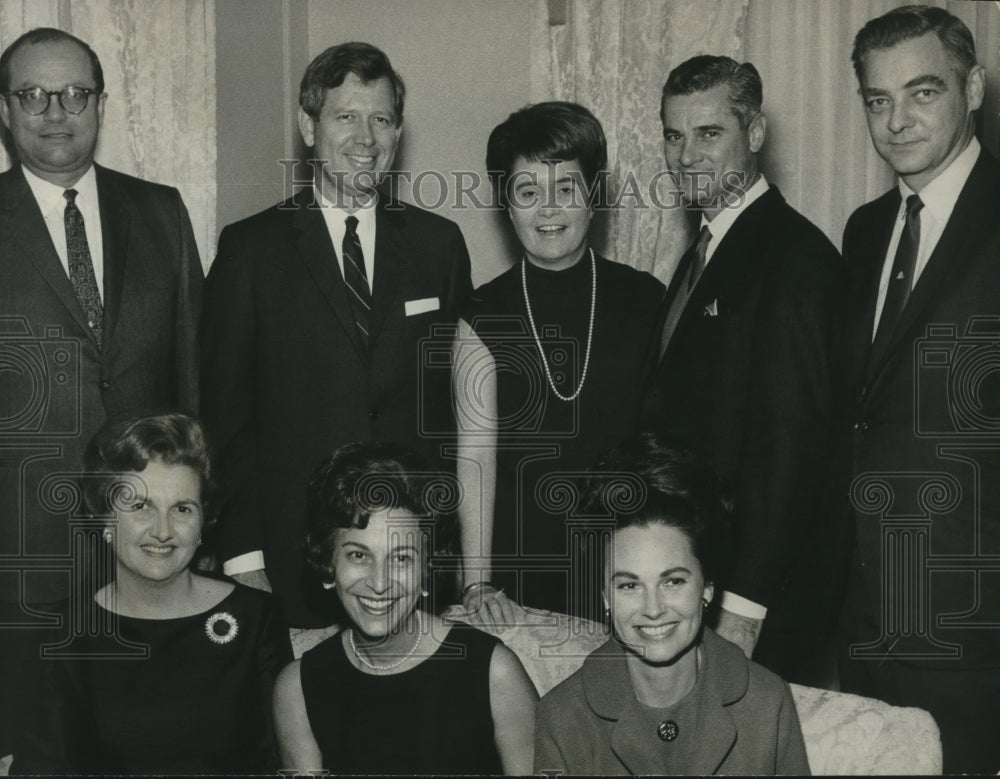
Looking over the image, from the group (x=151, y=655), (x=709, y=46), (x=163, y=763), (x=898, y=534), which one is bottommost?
(x=163, y=763)

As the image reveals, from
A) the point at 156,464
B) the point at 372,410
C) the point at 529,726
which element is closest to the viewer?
the point at 529,726

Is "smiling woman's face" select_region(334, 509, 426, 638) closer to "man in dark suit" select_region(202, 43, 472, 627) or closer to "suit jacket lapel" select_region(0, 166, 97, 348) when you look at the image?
"man in dark suit" select_region(202, 43, 472, 627)

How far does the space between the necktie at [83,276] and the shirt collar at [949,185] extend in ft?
7.04

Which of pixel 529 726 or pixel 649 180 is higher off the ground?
pixel 649 180

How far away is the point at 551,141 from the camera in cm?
334

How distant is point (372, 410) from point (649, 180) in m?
0.99

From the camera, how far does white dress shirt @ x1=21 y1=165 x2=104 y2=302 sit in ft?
10.8

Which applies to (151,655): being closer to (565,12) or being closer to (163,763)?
(163,763)

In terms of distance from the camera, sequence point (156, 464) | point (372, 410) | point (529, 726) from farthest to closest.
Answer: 1. point (372, 410)
2. point (156, 464)
3. point (529, 726)

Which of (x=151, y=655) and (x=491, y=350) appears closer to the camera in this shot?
(x=151, y=655)

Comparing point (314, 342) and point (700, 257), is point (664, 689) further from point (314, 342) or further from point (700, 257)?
point (314, 342)

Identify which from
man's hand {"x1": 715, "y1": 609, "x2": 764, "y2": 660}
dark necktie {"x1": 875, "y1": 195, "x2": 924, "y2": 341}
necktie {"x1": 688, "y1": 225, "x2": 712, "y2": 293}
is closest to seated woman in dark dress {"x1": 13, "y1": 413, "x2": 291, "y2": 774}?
man's hand {"x1": 715, "y1": 609, "x2": 764, "y2": 660}

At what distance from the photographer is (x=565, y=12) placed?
11.6 feet

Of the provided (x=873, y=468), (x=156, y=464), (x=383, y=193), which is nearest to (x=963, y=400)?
(x=873, y=468)
